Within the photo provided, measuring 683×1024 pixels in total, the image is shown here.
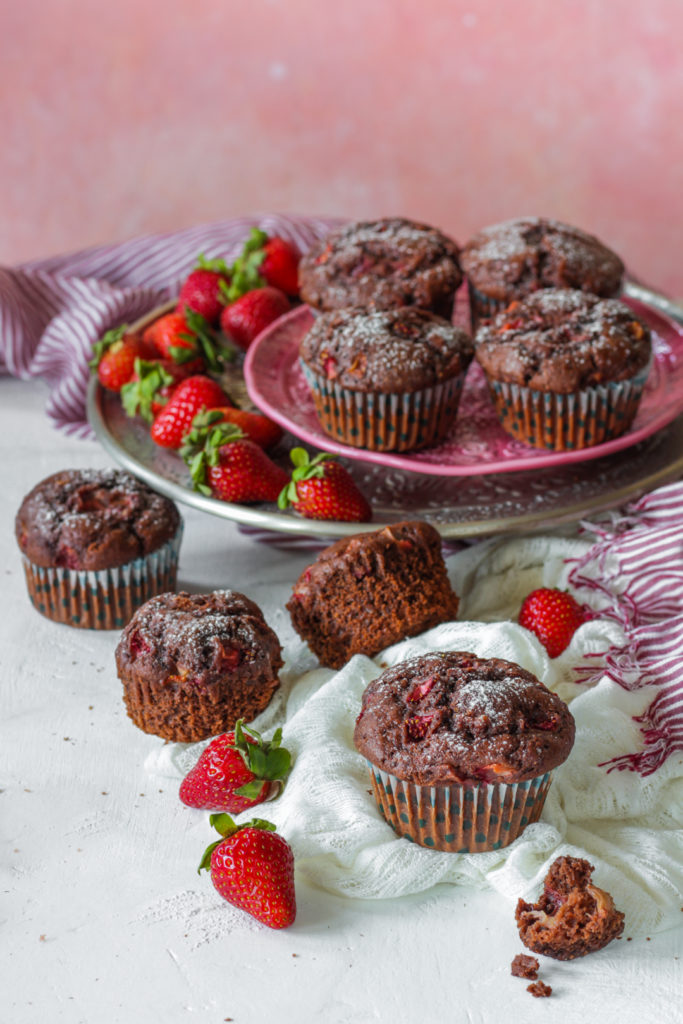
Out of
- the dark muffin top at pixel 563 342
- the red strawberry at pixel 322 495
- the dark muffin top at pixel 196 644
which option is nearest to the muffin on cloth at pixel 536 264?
the dark muffin top at pixel 563 342

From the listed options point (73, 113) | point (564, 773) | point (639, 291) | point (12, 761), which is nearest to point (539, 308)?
point (639, 291)

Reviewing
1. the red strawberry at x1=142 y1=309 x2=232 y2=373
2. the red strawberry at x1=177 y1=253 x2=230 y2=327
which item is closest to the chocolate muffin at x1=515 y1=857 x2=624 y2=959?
the red strawberry at x1=142 y1=309 x2=232 y2=373

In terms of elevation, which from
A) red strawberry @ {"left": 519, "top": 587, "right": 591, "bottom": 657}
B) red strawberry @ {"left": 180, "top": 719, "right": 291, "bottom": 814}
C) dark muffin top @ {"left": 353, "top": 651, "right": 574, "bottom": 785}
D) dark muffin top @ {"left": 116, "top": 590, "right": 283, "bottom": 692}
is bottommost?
red strawberry @ {"left": 180, "top": 719, "right": 291, "bottom": 814}

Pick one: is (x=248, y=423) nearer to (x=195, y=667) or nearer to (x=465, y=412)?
(x=465, y=412)

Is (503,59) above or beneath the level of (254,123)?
above

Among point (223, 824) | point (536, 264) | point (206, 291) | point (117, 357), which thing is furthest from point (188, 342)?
point (223, 824)

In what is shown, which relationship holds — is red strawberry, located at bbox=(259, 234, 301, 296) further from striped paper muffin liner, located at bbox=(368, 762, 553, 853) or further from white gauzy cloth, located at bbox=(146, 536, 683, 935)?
striped paper muffin liner, located at bbox=(368, 762, 553, 853)

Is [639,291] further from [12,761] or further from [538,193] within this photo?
[12,761]
